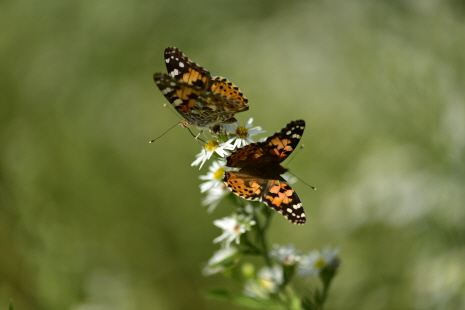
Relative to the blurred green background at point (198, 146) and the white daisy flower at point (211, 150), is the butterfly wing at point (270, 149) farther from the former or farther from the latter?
the blurred green background at point (198, 146)

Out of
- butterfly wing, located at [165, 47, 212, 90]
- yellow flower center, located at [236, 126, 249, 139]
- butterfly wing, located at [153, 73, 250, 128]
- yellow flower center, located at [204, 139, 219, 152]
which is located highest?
butterfly wing, located at [165, 47, 212, 90]

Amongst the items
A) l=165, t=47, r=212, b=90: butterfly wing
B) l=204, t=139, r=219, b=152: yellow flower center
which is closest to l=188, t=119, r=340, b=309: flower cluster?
l=204, t=139, r=219, b=152: yellow flower center

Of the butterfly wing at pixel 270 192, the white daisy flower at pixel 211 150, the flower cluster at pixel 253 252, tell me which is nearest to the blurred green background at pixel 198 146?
the flower cluster at pixel 253 252

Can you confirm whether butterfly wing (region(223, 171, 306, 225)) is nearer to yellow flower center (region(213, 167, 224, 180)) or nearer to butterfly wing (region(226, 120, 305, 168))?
butterfly wing (region(226, 120, 305, 168))

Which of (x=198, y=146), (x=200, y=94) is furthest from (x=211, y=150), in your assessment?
(x=198, y=146)

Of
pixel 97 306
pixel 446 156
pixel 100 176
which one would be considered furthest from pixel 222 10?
pixel 97 306

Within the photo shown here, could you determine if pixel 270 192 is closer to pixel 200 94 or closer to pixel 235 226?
pixel 235 226

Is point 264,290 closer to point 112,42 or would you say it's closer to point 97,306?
point 97,306
